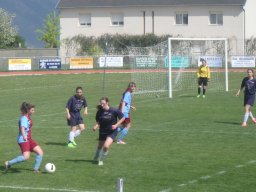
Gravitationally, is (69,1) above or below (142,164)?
above

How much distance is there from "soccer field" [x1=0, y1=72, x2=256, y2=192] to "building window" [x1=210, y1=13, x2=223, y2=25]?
41.9m

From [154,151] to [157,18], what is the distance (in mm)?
61403

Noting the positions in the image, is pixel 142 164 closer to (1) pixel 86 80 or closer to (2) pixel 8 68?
(1) pixel 86 80

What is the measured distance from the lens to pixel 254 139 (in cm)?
2236

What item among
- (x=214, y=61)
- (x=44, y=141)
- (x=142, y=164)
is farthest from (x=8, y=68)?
(x=142, y=164)

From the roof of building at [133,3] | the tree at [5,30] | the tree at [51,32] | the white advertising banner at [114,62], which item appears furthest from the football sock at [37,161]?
the tree at [51,32]

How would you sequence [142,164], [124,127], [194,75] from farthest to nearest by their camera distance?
1. [194,75]
2. [124,127]
3. [142,164]

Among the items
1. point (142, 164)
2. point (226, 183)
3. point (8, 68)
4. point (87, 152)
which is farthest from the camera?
point (8, 68)

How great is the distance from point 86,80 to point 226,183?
38.4 m

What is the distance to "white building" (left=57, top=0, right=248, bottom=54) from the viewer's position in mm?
77750

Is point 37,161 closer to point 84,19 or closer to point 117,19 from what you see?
point 117,19

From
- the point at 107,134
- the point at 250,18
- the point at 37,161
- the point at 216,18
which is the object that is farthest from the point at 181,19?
the point at 37,161

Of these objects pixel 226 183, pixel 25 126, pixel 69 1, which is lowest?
pixel 226 183

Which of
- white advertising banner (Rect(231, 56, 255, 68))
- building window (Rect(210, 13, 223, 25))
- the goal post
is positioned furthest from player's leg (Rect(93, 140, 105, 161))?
building window (Rect(210, 13, 223, 25))
